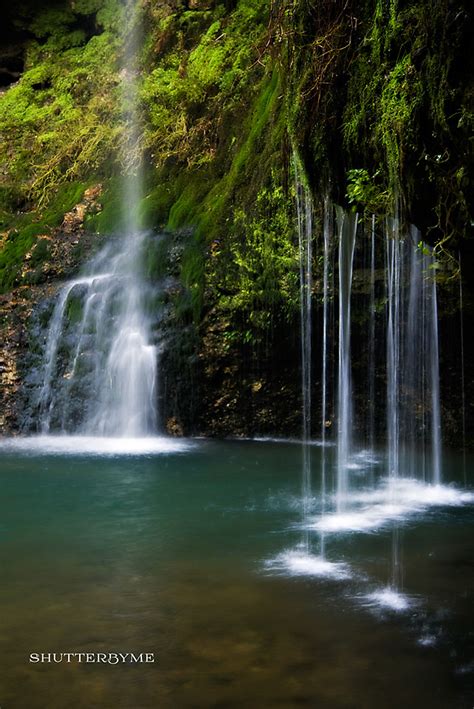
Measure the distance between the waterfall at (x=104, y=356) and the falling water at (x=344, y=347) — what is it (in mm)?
2788

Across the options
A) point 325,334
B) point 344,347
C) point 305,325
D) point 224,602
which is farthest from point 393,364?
point 224,602

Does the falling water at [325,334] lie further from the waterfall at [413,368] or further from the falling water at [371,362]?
the waterfall at [413,368]

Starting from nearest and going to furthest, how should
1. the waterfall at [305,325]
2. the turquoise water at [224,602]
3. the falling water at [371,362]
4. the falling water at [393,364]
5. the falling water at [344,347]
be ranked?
the turquoise water at [224,602] < the falling water at [344,347] < the falling water at [393,364] < the waterfall at [305,325] < the falling water at [371,362]

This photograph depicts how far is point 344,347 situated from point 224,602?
5.64 m

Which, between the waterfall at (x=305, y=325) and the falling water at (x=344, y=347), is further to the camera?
the waterfall at (x=305, y=325)

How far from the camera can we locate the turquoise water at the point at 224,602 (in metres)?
3.49

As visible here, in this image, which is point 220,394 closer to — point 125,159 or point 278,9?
point 125,159

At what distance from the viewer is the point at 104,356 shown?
11141 mm

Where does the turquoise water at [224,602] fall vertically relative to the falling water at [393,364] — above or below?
below

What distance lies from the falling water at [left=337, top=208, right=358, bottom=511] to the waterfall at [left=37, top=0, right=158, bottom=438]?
9.15 ft

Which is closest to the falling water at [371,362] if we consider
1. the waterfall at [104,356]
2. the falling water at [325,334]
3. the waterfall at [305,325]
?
the falling water at [325,334]

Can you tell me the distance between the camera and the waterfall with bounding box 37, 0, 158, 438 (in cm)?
1090

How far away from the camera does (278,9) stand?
5.53m

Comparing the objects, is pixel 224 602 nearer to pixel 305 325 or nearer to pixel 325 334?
pixel 325 334
